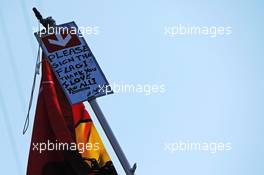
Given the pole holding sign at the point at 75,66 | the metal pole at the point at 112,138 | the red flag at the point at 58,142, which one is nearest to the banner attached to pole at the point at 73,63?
the pole holding sign at the point at 75,66

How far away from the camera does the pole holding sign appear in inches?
264

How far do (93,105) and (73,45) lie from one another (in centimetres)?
100

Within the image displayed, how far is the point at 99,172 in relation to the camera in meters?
7.39

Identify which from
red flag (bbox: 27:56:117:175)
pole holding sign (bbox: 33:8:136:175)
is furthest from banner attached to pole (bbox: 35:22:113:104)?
red flag (bbox: 27:56:117:175)

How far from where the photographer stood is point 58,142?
7215 millimetres

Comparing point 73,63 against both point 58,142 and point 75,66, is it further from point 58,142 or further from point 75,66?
point 58,142

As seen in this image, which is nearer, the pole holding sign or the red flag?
the pole holding sign

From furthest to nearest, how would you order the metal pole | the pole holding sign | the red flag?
1. the red flag
2. the pole holding sign
3. the metal pole

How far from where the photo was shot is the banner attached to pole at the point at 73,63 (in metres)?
6.77

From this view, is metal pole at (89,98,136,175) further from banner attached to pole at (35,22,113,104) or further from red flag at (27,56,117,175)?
red flag at (27,56,117,175)

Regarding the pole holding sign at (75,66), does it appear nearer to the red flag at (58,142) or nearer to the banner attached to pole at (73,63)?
the banner attached to pole at (73,63)

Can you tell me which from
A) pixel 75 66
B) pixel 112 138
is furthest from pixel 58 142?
pixel 75 66

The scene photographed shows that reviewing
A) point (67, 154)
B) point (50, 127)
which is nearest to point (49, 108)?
point (50, 127)

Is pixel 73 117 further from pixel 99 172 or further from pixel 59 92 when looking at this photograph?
pixel 99 172
